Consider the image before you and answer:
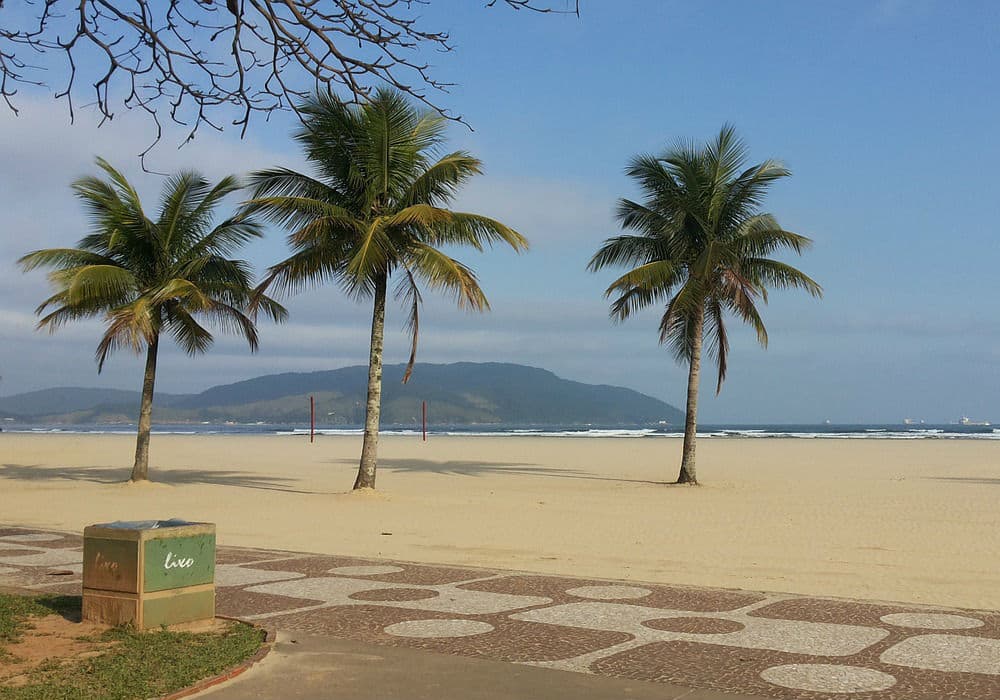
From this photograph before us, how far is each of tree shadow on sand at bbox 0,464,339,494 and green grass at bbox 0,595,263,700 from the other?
15.4 m

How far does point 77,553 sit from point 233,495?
9498 millimetres

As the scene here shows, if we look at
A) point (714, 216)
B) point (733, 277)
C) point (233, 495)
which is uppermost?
point (714, 216)

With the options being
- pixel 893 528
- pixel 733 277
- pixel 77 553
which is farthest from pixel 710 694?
pixel 733 277

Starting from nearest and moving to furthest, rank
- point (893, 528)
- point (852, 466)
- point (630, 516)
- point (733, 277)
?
point (893, 528) < point (630, 516) < point (733, 277) < point (852, 466)

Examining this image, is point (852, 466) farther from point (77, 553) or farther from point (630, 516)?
point (77, 553)

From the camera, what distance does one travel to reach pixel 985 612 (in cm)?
783

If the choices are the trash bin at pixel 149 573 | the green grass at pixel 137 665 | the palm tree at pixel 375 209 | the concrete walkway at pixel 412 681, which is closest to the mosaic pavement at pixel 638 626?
the concrete walkway at pixel 412 681

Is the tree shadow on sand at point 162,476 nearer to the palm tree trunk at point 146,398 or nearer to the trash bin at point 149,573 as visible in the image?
the palm tree trunk at point 146,398

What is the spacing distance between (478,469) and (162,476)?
8.85 m

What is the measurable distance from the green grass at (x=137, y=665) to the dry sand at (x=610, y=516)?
4674 mm

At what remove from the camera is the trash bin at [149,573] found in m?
6.66

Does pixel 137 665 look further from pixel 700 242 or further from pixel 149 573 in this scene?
pixel 700 242

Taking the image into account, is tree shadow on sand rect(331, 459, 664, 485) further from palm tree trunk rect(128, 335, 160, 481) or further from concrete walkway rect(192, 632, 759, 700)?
Answer: concrete walkway rect(192, 632, 759, 700)

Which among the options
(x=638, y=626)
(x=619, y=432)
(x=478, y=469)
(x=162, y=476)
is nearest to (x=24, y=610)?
(x=638, y=626)
